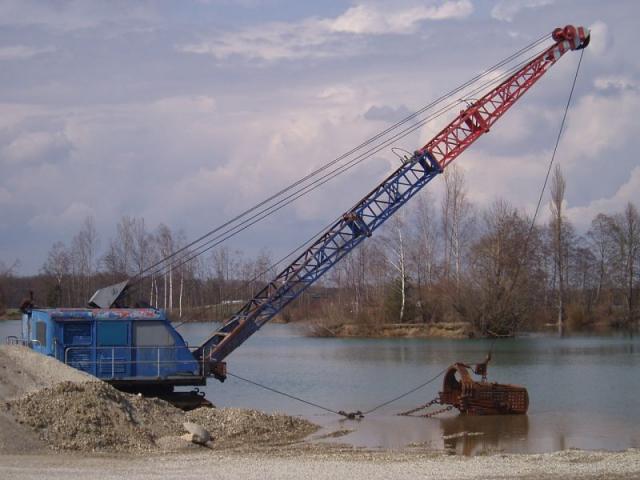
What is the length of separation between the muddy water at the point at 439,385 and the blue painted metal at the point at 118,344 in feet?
14.7

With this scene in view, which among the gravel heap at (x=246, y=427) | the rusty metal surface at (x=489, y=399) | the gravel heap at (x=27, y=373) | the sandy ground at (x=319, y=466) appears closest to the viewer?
the sandy ground at (x=319, y=466)

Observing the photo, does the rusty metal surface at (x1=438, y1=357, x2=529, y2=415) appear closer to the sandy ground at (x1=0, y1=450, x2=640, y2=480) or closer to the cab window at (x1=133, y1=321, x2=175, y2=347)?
the sandy ground at (x1=0, y1=450, x2=640, y2=480)

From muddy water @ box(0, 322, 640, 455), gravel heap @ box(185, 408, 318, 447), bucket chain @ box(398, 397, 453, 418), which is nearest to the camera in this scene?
gravel heap @ box(185, 408, 318, 447)

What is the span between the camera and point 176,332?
26109mm

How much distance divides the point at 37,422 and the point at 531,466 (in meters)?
9.45

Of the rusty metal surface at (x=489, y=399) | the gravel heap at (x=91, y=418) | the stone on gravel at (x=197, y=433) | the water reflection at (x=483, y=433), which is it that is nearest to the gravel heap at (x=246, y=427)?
the stone on gravel at (x=197, y=433)

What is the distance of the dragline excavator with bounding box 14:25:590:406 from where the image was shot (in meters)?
25.3

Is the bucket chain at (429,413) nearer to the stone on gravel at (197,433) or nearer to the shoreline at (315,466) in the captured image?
the shoreline at (315,466)

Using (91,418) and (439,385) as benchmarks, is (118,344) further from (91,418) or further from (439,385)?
(439,385)

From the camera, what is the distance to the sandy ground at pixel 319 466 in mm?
15289

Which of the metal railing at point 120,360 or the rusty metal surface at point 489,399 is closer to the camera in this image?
the metal railing at point 120,360

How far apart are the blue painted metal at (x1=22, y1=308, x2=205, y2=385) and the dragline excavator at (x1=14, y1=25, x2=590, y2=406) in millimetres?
27

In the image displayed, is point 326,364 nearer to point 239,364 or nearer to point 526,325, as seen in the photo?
point 239,364

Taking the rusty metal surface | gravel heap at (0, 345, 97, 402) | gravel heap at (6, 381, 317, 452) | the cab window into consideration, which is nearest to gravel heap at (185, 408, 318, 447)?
gravel heap at (6, 381, 317, 452)
